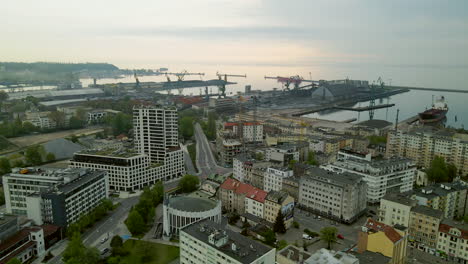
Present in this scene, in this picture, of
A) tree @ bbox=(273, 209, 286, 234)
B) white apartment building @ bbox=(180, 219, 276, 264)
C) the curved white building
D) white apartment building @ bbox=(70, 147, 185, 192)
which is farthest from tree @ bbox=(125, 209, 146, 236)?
tree @ bbox=(273, 209, 286, 234)

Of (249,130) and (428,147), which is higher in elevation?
(249,130)

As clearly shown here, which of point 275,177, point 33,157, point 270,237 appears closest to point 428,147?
point 275,177

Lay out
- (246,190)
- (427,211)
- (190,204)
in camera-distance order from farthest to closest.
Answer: (246,190) < (190,204) < (427,211)

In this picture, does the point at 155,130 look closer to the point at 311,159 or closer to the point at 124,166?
the point at 124,166

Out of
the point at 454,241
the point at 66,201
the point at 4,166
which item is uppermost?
the point at 66,201

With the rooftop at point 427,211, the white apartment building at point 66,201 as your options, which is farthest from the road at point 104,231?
the rooftop at point 427,211

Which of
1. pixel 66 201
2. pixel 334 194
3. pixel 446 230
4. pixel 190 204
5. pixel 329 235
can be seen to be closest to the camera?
pixel 446 230

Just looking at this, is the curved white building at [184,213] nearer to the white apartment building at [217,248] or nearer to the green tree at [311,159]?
the white apartment building at [217,248]
